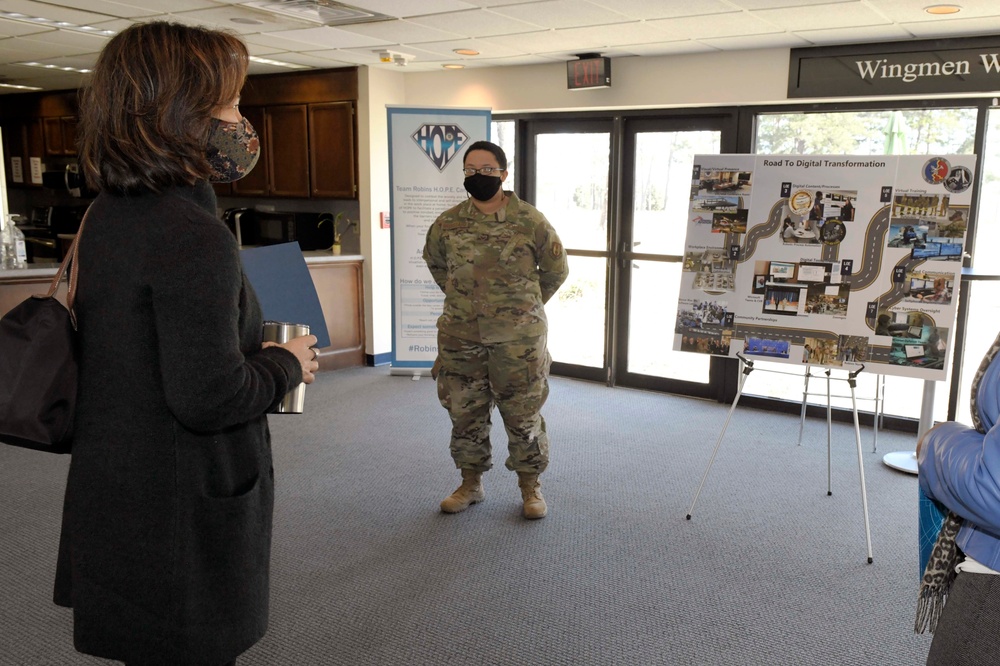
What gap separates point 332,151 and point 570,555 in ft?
14.4

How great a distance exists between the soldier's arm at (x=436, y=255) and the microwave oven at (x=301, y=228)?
128 inches

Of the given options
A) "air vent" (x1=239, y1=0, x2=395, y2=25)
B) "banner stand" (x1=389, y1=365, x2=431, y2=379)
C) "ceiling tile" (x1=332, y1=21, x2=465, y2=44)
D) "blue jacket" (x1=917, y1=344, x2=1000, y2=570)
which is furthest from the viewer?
"banner stand" (x1=389, y1=365, x2=431, y2=379)

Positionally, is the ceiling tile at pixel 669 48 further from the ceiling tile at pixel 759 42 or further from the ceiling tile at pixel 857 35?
the ceiling tile at pixel 857 35

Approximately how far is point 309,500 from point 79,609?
2.44 m

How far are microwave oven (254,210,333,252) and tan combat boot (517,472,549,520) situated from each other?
3675mm

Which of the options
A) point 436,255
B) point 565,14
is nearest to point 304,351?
point 436,255

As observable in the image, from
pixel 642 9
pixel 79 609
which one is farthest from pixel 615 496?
pixel 79 609

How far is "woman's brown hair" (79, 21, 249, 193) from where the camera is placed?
1.17 meters

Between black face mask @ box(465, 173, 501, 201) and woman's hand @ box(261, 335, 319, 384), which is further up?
black face mask @ box(465, 173, 501, 201)

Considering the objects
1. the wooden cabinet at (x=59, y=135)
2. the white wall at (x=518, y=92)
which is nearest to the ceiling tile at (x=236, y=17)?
the white wall at (x=518, y=92)

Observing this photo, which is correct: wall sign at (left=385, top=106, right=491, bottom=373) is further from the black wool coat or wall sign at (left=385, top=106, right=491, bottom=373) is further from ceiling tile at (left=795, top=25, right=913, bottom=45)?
the black wool coat

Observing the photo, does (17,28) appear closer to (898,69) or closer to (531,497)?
(531,497)

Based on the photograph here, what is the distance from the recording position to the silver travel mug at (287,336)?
1.54 meters

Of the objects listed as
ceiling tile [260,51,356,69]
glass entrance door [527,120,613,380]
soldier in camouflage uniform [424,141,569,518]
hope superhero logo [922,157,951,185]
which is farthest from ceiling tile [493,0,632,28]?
ceiling tile [260,51,356,69]
